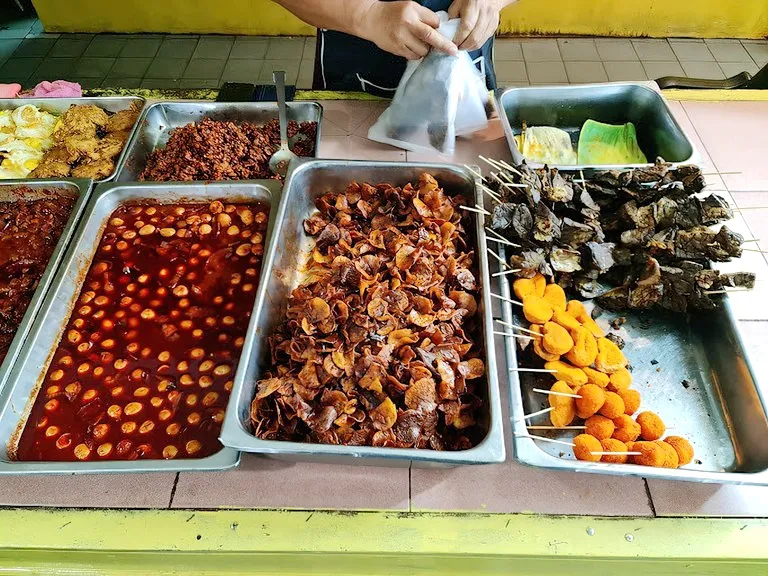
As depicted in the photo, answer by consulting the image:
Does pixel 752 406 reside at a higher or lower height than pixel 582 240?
lower

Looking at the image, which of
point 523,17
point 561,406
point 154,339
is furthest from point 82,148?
point 523,17

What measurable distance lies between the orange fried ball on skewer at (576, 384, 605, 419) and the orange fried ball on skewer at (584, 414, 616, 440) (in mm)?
Result: 24

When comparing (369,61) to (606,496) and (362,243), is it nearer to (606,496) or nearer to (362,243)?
(362,243)

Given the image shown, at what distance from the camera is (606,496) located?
1671 mm

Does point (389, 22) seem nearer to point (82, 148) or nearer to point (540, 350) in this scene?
point (540, 350)

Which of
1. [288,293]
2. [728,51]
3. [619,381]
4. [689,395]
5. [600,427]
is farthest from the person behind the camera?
[728,51]

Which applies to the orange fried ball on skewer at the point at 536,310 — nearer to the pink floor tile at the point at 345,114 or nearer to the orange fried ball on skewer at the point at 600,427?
the orange fried ball on skewer at the point at 600,427

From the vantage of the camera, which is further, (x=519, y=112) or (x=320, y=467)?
(x=519, y=112)

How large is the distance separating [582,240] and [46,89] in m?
3.35

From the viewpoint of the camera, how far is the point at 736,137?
9.31ft

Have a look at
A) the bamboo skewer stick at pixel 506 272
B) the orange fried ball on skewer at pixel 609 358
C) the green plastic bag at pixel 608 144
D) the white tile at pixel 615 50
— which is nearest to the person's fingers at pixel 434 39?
the green plastic bag at pixel 608 144

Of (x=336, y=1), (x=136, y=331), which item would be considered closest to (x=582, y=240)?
(x=336, y=1)

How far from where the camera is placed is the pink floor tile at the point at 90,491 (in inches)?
66.1

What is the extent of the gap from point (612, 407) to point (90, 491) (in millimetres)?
1778
